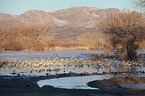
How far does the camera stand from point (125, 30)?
27.0 meters

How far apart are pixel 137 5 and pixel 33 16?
183 metres

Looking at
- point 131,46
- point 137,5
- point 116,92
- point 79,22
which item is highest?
point 79,22

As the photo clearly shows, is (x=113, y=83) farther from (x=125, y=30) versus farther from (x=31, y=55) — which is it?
(x=31, y=55)

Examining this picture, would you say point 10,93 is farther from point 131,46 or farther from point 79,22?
point 79,22

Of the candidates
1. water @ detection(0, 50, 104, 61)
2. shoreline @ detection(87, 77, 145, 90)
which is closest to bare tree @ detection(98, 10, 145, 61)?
water @ detection(0, 50, 104, 61)

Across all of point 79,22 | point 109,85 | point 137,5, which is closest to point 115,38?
point 137,5

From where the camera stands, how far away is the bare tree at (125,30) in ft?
88.5

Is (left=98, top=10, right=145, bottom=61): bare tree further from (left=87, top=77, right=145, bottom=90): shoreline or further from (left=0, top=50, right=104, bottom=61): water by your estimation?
(left=87, top=77, right=145, bottom=90): shoreline

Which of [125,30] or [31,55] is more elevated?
[125,30]

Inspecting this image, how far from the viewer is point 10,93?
10867 mm

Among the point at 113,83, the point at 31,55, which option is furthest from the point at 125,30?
the point at 31,55

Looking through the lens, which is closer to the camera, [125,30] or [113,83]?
[113,83]

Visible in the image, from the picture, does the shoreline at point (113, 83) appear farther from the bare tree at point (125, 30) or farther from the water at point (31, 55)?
the water at point (31, 55)

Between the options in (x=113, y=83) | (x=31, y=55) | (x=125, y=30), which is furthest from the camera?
(x=31, y=55)
